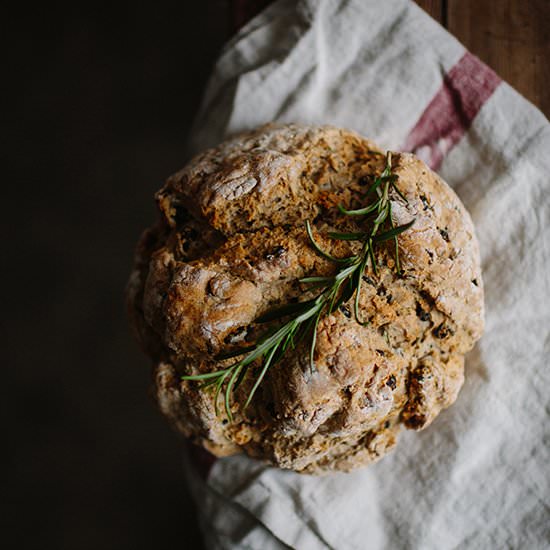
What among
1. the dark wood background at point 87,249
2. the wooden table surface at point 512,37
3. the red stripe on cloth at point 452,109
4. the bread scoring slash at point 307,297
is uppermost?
the wooden table surface at point 512,37

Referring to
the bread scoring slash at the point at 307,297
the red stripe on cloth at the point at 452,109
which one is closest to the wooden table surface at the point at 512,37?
the red stripe on cloth at the point at 452,109

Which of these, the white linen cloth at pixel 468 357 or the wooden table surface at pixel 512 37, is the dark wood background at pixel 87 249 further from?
the wooden table surface at pixel 512 37

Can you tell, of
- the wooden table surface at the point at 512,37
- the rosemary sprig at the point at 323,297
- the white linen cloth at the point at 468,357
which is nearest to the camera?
the rosemary sprig at the point at 323,297

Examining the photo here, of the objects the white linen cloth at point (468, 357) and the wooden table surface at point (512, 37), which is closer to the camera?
the white linen cloth at point (468, 357)

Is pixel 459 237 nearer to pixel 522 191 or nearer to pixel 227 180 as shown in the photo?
pixel 522 191

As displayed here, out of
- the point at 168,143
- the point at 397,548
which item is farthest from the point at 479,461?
the point at 168,143

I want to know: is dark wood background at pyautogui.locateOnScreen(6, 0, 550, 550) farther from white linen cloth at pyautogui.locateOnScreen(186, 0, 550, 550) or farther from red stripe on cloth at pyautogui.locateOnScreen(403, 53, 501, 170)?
red stripe on cloth at pyautogui.locateOnScreen(403, 53, 501, 170)

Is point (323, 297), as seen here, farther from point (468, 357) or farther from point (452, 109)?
point (452, 109)
